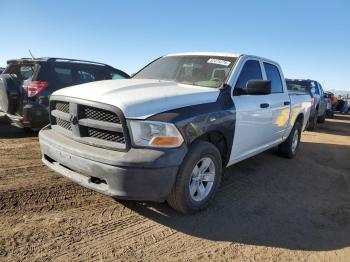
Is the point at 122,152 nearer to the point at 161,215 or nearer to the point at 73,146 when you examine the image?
the point at 73,146

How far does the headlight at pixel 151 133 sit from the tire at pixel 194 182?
0.35 metres

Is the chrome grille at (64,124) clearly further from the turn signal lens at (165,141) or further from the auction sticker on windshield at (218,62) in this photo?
the auction sticker on windshield at (218,62)

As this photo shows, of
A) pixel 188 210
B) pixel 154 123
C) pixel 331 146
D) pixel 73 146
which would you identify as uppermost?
pixel 154 123

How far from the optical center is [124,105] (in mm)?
3250

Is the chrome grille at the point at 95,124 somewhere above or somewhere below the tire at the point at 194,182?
above

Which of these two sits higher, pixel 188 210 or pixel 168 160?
pixel 168 160

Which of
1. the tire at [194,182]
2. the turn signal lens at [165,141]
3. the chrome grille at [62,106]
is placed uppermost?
the chrome grille at [62,106]

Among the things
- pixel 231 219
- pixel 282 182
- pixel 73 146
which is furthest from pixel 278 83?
pixel 73 146

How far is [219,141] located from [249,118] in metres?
0.70

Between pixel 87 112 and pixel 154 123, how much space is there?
0.80 m

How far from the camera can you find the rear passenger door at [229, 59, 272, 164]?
14.7ft

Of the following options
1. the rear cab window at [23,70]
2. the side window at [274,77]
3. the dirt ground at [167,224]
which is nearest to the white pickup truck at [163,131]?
the dirt ground at [167,224]

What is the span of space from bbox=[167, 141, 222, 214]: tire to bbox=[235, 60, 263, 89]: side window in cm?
119

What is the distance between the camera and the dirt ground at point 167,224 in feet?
10.2
